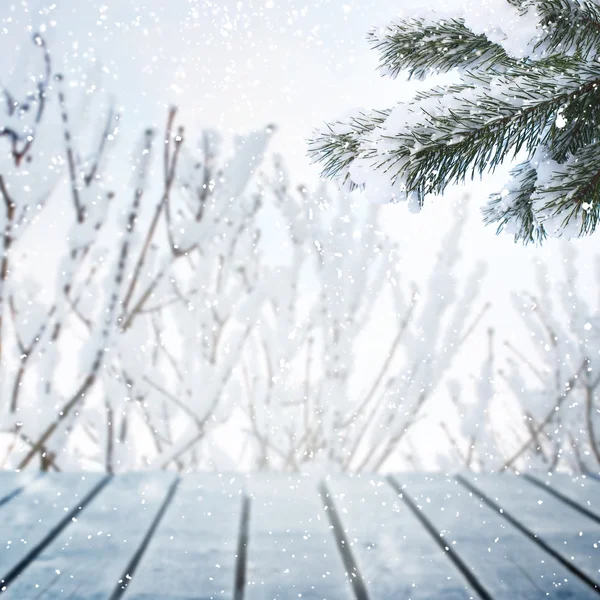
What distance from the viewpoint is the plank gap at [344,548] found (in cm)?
110

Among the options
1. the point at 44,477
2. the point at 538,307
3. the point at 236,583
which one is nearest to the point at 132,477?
the point at 44,477

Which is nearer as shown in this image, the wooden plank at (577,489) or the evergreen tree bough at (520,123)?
the evergreen tree bough at (520,123)

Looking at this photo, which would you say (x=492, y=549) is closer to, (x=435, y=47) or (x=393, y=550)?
(x=393, y=550)

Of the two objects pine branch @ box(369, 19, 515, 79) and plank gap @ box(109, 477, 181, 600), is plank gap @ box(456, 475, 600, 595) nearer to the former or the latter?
plank gap @ box(109, 477, 181, 600)

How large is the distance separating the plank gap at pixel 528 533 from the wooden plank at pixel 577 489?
244mm

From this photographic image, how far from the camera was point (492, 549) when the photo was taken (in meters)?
1.30

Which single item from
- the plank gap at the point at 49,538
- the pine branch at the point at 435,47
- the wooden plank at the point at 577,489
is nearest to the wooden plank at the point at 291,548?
the plank gap at the point at 49,538

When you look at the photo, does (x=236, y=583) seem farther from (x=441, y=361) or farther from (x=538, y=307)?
(x=538, y=307)

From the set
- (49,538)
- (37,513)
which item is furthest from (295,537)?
(37,513)

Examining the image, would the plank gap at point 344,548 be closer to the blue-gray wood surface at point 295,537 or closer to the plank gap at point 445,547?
the blue-gray wood surface at point 295,537

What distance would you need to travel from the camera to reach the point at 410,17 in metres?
1.33

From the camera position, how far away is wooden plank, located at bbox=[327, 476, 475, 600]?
3.65 feet

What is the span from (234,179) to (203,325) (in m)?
0.92

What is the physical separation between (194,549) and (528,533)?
868 millimetres
